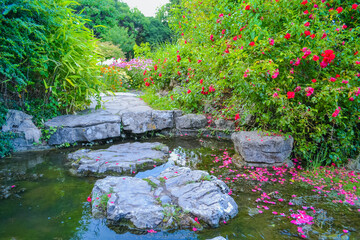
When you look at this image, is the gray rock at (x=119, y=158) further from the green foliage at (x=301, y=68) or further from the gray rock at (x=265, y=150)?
the green foliage at (x=301, y=68)

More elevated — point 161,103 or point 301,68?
point 301,68

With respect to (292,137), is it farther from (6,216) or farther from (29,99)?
(29,99)

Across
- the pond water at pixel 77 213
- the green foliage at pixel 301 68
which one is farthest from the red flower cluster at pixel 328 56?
the pond water at pixel 77 213

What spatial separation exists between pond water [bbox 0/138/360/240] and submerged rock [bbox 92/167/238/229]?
0.08 metres

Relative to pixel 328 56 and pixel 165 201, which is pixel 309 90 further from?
pixel 165 201

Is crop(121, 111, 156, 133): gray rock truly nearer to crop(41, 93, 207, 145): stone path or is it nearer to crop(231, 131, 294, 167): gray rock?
crop(41, 93, 207, 145): stone path

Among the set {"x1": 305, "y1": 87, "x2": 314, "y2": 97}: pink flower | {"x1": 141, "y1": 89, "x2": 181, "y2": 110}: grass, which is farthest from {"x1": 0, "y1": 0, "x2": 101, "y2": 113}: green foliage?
{"x1": 305, "y1": 87, "x2": 314, "y2": 97}: pink flower

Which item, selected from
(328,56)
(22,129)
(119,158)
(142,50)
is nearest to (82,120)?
(22,129)

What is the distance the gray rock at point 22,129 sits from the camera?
3.54 meters

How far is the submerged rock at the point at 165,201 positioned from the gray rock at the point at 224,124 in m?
2.16

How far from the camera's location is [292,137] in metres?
3.29

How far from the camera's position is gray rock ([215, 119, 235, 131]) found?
15.1 feet

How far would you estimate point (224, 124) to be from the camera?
4.63m

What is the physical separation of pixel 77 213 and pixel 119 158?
4.02 ft
